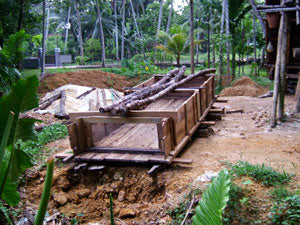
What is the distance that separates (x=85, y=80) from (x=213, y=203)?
1397 centimetres

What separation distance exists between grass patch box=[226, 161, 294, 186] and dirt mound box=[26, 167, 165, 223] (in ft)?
3.76

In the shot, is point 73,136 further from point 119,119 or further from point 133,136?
point 133,136

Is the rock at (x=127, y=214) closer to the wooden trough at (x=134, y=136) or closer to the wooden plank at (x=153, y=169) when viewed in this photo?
the wooden plank at (x=153, y=169)

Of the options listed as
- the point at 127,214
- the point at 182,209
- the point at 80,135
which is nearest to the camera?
the point at 182,209

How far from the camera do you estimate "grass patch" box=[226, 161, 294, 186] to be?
421 cm

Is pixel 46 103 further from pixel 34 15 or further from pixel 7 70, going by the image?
pixel 34 15

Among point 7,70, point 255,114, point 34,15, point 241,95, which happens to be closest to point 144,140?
point 7,70

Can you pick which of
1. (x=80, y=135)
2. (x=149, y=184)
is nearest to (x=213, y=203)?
(x=149, y=184)

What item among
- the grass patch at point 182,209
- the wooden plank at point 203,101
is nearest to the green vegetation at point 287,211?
the grass patch at point 182,209

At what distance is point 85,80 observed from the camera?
14852 mm

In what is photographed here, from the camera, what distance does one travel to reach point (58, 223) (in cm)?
418

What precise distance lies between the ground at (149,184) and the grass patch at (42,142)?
41 cm

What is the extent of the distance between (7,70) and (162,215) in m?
2.66

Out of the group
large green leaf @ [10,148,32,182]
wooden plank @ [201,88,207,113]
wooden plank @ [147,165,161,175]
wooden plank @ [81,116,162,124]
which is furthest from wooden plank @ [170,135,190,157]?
large green leaf @ [10,148,32,182]
